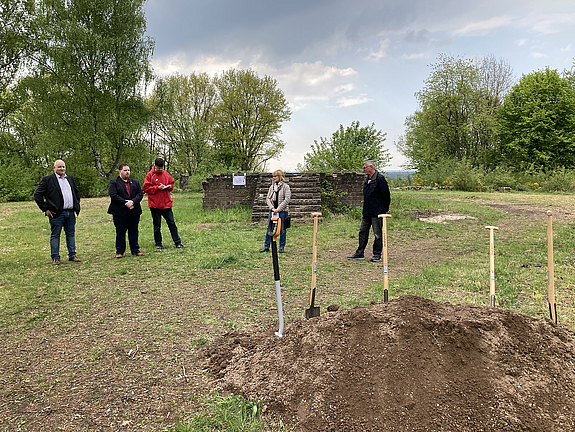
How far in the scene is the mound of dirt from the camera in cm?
262

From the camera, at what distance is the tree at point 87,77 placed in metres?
24.7

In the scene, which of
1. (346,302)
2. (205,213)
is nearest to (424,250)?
(346,302)

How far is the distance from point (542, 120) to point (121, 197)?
35883mm

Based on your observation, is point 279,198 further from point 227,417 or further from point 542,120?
point 542,120

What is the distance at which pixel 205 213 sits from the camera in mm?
15125

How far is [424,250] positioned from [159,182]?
6.42 metres

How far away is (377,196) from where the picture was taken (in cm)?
790

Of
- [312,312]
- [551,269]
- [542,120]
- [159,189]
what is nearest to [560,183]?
[542,120]

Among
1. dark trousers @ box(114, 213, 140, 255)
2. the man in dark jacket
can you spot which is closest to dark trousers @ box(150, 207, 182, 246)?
dark trousers @ box(114, 213, 140, 255)

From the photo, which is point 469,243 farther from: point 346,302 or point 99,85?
point 99,85

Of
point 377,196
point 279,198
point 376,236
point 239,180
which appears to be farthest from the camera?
point 239,180

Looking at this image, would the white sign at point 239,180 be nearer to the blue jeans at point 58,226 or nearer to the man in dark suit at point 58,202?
the man in dark suit at point 58,202

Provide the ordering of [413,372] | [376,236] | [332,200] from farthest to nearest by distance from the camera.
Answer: [332,200], [376,236], [413,372]

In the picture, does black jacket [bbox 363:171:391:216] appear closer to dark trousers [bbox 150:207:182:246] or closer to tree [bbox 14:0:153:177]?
dark trousers [bbox 150:207:182:246]
